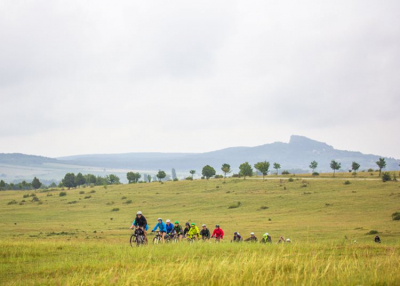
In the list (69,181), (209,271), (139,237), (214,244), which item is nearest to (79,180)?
(69,181)

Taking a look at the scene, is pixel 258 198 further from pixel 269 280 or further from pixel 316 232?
pixel 269 280

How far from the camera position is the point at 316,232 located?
46875 mm

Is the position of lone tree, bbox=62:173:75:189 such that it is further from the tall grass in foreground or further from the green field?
the tall grass in foreground

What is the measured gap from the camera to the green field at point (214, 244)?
13.4 meters

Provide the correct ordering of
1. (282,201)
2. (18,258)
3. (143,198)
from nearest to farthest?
(18,258), (282,201), (143,198)

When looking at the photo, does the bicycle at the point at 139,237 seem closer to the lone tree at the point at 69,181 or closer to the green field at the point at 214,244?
the green field at the point at 214,244

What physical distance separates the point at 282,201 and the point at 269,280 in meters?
71.9

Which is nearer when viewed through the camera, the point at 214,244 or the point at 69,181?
the point at 214,244

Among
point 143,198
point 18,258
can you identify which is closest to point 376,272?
point 18,258

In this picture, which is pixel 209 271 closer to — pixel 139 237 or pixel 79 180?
pixel 139 237

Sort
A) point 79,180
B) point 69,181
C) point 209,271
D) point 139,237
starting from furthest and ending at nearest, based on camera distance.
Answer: point 79,180 < point 69,181 < point 139,237 < point 209,271

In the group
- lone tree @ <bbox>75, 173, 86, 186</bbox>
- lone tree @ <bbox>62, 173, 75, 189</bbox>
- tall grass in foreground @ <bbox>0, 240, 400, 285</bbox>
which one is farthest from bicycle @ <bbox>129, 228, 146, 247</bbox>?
lone tree @ <bbox>62, 173, 75, 189</bbox>

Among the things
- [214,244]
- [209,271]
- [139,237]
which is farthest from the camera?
[139,237]

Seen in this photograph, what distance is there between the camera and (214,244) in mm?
24594
